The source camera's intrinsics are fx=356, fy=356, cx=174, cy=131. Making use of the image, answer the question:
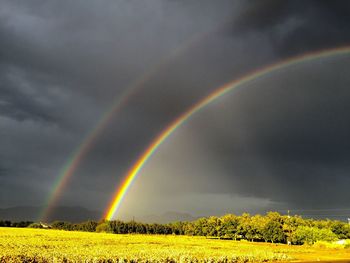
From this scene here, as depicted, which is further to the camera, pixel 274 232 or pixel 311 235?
pixel 274 232

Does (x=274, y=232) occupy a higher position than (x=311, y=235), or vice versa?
(x=274, y=232)

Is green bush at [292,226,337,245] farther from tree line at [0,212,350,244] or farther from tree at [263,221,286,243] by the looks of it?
tree at [263,221,286,243]

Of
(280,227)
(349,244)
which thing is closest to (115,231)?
(280,227)

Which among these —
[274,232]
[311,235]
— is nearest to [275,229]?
[274,232]

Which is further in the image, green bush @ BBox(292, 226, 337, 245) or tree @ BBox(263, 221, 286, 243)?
tree @ BBox(263, 221, 286, 243)

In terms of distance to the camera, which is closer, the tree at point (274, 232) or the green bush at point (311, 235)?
the green bush at point (311, 235)

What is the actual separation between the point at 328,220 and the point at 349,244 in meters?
51.6

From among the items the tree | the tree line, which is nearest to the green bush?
the tree line

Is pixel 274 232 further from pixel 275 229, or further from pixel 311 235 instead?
pixel 311 235

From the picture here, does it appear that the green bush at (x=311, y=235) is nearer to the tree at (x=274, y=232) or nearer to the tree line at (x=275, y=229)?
the tree line at (x=275, y=229)

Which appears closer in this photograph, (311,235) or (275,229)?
(311,235)

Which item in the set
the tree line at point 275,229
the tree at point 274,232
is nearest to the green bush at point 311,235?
the tree line at point 275,229

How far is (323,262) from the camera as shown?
168 ft

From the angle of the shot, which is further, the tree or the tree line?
the tree
